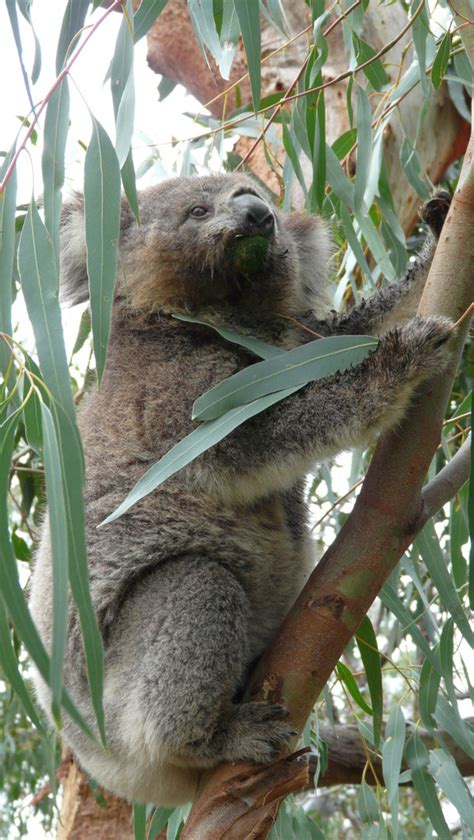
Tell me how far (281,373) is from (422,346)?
1.21 feet

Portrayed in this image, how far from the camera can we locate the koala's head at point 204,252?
288 cm

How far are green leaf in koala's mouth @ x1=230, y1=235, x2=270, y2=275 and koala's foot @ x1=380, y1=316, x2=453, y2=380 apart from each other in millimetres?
719

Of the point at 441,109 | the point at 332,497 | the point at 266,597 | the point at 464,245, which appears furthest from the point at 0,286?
the point at 441,109

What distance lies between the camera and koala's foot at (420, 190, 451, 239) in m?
2.45

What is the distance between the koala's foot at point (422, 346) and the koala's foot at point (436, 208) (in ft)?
1.30

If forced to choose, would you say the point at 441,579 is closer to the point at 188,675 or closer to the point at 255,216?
the point at 188,675

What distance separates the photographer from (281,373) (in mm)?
2047

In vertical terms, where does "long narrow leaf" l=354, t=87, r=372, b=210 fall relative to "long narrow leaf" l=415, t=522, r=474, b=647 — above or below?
above

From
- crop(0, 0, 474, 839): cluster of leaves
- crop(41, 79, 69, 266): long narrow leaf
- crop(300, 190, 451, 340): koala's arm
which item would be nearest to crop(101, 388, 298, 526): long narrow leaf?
crop(0, 0, 474, 839): cluster of leaves

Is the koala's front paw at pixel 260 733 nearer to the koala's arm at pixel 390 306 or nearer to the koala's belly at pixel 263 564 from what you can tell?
the koala's belly at pixel 263 564

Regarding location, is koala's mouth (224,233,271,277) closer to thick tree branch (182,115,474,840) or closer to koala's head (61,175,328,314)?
koala's head (61,175,328,314)

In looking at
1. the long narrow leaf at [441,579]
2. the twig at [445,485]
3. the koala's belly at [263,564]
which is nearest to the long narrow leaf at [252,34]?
the twig at [445,485]

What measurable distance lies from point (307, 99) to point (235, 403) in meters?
1.10

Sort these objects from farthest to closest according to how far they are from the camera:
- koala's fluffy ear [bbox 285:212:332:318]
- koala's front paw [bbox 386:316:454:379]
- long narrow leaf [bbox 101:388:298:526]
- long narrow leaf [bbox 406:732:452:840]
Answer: koala's fluffy ear [bbox 285:212:332:318] → long narrow leaf [bbox 406:732:452:840] → koala's front paw [bbox 386:316:454:379] → long narrow leaf [bbox 101:388:298:526]
